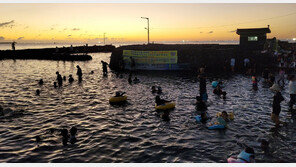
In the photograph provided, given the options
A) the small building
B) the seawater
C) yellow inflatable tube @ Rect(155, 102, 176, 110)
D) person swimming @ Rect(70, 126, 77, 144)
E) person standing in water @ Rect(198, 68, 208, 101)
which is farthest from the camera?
the small building

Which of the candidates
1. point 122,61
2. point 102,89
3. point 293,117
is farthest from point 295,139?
point 122,61

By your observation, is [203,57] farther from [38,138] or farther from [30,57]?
[30,57]

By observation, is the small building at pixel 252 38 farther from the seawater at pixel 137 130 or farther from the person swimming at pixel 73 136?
the person swimming at pixel 73 136

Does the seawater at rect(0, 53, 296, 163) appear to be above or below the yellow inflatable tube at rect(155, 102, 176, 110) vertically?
below

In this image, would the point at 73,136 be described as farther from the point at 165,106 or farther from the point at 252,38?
the point at 252,38

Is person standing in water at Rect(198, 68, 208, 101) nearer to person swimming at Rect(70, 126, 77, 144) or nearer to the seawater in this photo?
the seawater

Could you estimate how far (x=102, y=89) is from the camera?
2639 cm

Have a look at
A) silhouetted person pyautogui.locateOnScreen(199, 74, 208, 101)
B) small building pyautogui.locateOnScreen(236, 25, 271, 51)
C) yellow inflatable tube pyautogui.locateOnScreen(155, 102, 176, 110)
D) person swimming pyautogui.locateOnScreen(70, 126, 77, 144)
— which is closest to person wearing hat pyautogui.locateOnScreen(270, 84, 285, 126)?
silhouetted person pyautogui.locateOnScreen(199, 74, 208, 101)

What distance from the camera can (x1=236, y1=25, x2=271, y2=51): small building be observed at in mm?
45050

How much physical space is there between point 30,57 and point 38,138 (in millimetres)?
74261

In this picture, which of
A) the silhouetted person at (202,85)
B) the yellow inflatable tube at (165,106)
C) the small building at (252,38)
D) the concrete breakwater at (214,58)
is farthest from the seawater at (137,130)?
the small building at (252,38)

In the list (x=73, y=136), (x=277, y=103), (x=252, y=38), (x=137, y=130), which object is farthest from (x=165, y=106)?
(x=252, y=38)

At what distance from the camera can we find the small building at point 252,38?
4505 cm

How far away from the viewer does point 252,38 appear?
46031 millimetres
